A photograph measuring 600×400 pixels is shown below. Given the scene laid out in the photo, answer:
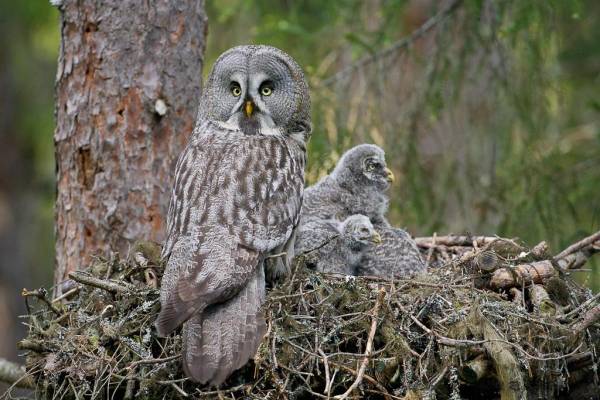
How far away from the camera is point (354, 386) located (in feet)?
14.4

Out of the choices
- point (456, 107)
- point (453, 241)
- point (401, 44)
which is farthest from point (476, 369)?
point (456, 107)

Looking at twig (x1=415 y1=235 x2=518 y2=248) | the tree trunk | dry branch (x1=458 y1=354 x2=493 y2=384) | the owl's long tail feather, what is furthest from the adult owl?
twig (x1=415 y1=235 x2=518 y2=248)

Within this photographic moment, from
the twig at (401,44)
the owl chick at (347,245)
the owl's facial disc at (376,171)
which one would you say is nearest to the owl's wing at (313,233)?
the owl chick at (347,245)

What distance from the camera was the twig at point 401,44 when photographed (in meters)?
7.70

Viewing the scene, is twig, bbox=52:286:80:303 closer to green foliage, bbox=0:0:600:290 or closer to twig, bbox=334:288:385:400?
twig, bbox=334:288:385:400

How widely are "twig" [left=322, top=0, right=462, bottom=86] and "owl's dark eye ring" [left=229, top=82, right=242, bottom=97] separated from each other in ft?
6.50

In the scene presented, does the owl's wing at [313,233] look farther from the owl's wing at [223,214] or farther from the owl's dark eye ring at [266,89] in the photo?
the owl's dark eye ring at [266,89]

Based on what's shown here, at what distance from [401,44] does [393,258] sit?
256cm

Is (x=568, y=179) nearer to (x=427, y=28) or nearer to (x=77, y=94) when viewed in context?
(x=427, y=28)

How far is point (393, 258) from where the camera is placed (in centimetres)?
589

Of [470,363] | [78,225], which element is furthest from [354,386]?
[78,225]

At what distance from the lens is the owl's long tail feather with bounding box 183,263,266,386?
4.33 meters

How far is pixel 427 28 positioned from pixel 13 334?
702 cm

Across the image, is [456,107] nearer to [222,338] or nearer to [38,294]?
[222,338]
